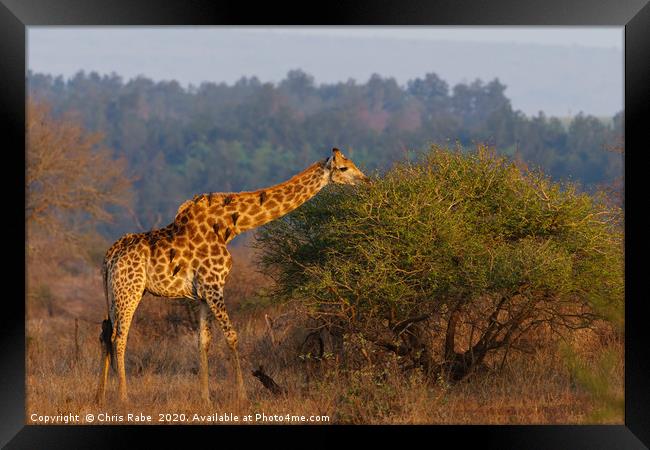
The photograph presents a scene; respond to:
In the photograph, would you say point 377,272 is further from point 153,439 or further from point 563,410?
point 153,439

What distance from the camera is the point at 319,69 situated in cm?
10169

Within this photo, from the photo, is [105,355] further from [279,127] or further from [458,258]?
[279,127]

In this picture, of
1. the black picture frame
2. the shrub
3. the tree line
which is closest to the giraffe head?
the shrub

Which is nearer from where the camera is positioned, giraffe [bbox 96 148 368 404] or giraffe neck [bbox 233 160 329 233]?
giraffe [bbox 96 148 368 404]

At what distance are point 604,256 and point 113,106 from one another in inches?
3096

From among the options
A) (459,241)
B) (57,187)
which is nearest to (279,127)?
(57,187)

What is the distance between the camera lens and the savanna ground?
34.5ft

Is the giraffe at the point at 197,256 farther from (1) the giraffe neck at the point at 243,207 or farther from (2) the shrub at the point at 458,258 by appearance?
(2) the shrub at the point at 458,258

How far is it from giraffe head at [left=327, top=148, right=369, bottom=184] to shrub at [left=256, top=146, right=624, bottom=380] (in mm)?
226

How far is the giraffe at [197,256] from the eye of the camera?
1117 centimetres

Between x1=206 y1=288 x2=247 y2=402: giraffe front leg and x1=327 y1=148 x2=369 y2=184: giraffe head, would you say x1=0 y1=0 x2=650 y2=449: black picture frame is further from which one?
x1=327 y1=148 x2=369 y2=184: giraffe head

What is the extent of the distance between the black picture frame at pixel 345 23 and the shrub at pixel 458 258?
7.30ft

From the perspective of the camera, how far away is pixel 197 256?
1126cm

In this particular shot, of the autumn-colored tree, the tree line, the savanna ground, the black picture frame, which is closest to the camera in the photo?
the black picture frame
